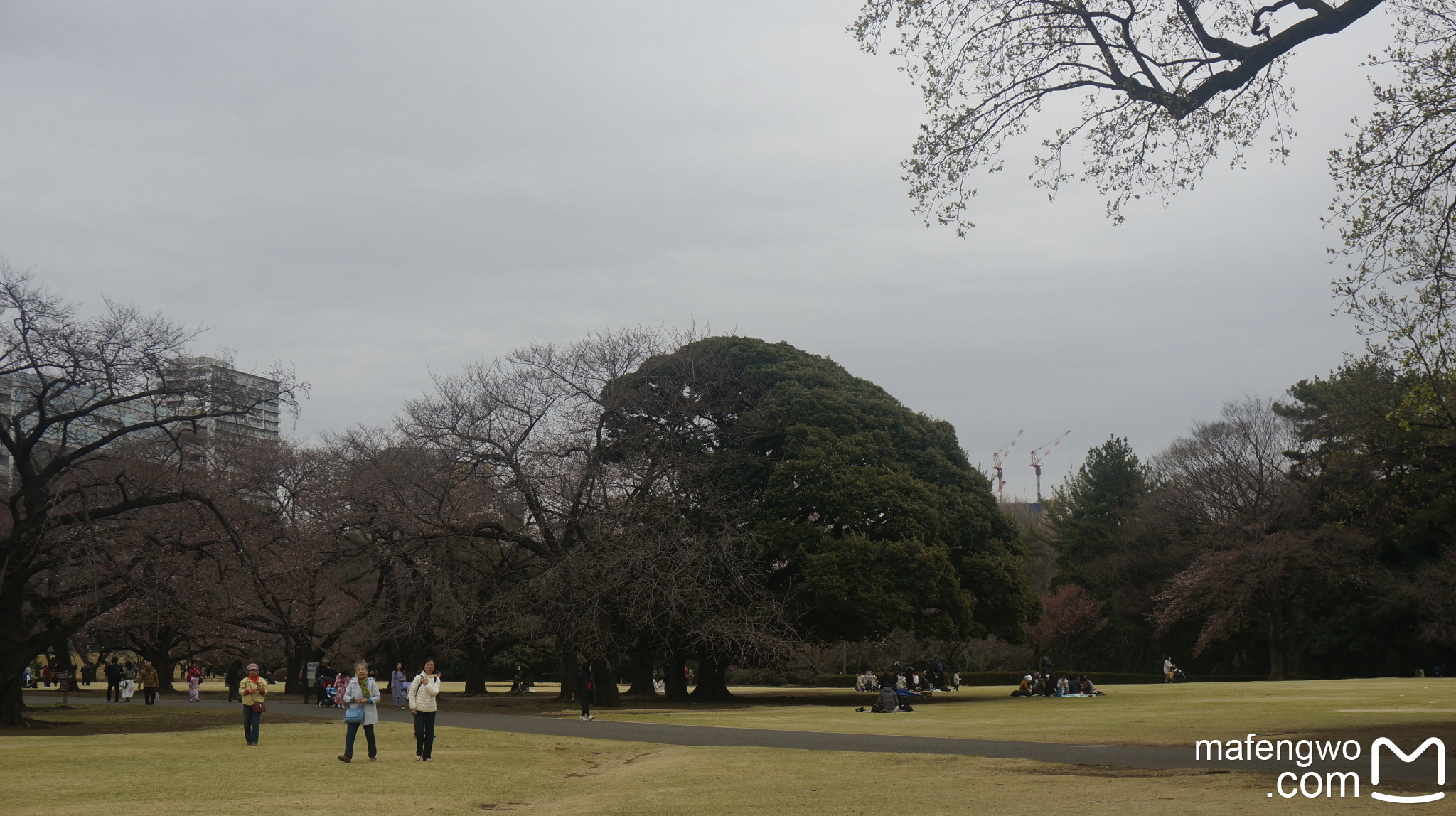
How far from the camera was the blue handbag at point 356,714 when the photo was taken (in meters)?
15.4

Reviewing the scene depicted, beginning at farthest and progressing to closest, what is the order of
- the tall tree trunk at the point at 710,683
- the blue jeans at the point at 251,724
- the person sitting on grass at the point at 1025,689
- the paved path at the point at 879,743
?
the person sitting on grass at the point at 1025,689, the tall tree trunk at the point at 710,683, the blue jeans at the point at 251,724, the paved path at the point at 879,743

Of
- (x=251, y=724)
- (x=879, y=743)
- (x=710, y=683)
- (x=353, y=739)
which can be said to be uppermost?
(x=353, y=739)

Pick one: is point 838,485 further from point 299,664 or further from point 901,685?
point 299,664

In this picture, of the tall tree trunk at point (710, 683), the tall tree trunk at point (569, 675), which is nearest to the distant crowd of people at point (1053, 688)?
the tall tree trunk at point (710, 683)

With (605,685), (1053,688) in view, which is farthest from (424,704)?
(1053,688)

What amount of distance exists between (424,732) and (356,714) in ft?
3.83

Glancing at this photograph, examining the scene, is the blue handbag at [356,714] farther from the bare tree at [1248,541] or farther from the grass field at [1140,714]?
the bare tree at [1248,541]

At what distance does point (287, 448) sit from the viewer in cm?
4353

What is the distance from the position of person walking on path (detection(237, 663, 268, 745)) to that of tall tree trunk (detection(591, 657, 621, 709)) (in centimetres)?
1515

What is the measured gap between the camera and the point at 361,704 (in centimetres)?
1559

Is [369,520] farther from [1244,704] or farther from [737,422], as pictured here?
[1244,704]

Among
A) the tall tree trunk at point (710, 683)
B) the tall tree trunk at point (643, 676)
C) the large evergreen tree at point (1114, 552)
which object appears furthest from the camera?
the large evergreen tree at point (1114, 552)

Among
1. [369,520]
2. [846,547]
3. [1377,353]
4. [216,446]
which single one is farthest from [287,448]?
[1377,353]

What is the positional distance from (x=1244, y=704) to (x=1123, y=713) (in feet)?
12.1
